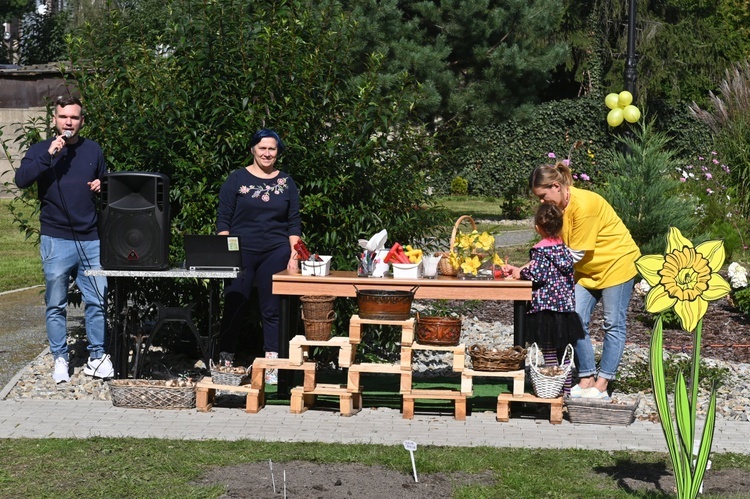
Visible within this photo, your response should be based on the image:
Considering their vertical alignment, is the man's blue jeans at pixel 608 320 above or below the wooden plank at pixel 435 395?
above

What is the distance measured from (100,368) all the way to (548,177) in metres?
3.52

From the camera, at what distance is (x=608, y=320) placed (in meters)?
7.78

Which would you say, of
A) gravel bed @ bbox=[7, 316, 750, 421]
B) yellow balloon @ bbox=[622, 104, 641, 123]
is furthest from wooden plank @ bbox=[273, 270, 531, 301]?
yellow balloon @ bbox=[622, 104, 641, 123]

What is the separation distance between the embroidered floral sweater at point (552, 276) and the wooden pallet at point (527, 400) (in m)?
Answer: 0.60

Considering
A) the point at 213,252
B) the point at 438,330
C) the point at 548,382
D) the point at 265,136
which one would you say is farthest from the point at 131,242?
the point at 548,382

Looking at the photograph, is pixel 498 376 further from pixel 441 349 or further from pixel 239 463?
pixel 239 463

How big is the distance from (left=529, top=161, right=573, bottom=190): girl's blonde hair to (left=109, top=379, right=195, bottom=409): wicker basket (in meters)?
2.65

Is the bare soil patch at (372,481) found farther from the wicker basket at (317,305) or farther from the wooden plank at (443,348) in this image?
the wicker basket at (317,305)

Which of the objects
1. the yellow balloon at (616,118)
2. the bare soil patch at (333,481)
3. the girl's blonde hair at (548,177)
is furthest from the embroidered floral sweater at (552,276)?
the yellow balloon at (616,118)

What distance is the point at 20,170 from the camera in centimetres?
809

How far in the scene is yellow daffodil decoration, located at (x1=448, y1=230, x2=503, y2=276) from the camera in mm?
7922

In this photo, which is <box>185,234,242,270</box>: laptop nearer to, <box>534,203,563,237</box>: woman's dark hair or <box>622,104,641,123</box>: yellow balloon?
<box>534,203,563,237</box>: woman's dark hair

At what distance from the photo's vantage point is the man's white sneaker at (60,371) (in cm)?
847

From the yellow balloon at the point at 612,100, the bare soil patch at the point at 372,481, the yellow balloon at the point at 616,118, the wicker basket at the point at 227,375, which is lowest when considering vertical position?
the bare soil patch at the point at 372,481
